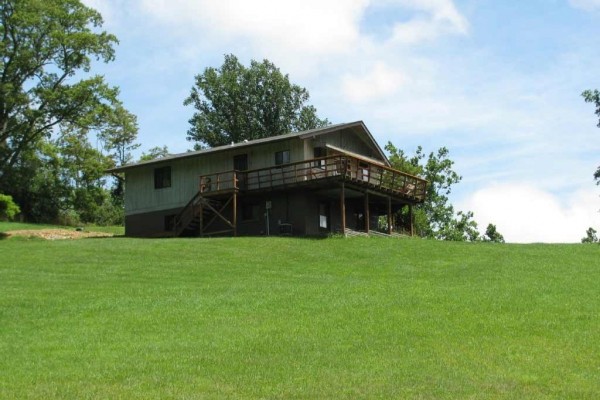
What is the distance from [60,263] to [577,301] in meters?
17.7

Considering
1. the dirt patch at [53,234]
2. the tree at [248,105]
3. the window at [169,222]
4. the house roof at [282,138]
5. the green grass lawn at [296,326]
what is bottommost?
the green grass lawn at [296,326]

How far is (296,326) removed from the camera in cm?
1845

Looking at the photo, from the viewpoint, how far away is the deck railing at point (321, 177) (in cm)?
3881

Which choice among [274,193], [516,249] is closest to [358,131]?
[274,193]

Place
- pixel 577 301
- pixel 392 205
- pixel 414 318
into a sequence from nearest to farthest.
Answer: pixel 414 318, pixel 577 301, pixel 392 205

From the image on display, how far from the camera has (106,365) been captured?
15.3 m

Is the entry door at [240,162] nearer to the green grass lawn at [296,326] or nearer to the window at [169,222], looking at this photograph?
the window at [169,222]

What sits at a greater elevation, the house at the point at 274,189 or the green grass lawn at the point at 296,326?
the house at the point at 274,189

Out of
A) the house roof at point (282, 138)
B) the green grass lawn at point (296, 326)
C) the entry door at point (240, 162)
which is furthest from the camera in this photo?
the entry door at point (240, 162)

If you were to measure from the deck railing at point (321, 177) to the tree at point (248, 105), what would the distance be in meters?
32.6

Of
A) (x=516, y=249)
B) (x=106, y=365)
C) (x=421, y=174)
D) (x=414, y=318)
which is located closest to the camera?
(x=106, y=365)

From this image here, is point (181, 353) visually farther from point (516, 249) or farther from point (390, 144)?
point (390, 144)

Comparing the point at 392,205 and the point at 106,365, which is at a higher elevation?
the point at 392,205

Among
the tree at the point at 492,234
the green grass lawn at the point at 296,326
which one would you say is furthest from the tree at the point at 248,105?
the green grass lawn at the point at 296,326
